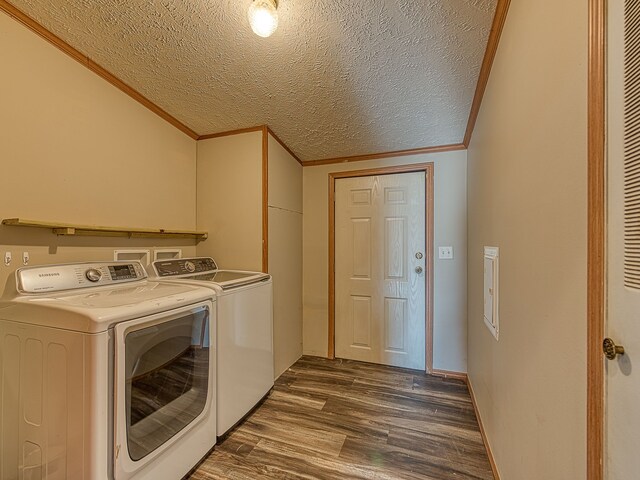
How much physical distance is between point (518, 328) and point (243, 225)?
1.88m

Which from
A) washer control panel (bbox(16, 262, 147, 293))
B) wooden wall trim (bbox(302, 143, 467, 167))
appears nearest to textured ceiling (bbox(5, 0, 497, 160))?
wooden wall trim (bbox(302, 143, 467, 167))

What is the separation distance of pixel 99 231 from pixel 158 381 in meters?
0.95

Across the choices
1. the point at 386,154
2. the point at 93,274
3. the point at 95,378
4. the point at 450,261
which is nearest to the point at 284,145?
the point at 386,154

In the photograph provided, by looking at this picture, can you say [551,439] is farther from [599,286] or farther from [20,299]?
[20,299]

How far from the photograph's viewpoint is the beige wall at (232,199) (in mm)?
2172

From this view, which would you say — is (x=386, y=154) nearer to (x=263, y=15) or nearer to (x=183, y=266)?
(x=263, y=15)

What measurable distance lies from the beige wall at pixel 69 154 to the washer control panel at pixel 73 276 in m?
0.14

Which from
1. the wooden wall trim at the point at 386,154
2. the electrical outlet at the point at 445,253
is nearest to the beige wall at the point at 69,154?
the wooden wall trim at the point at 386,154

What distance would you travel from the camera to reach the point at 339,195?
9.22 feet

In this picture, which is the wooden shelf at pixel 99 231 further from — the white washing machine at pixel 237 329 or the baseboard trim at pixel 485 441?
the baseboard trim at pixel 485 441

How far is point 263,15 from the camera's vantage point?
3.59ft

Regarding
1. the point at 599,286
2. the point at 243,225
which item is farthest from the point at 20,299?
the point at 599,286

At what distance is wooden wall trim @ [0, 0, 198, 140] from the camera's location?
1209mm

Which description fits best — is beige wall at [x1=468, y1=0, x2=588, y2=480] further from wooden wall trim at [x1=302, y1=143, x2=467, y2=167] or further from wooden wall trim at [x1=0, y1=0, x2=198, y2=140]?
wooden wall trim at [x1=0, y1=0, x2=198, y2=140]
